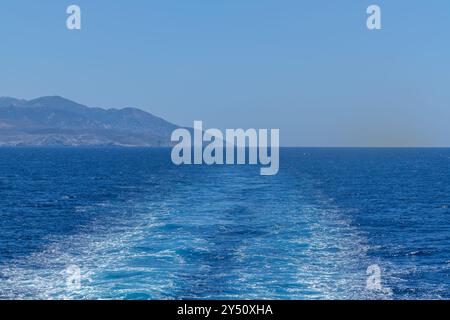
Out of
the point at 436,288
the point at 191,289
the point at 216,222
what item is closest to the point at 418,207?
the point at 216,222

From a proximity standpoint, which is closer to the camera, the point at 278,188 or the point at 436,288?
the point at 436,288

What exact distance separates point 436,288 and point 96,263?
23516 millimetres

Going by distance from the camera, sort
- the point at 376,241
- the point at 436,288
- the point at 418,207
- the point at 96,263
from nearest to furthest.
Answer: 1. the point at 436,288
2. the point at 96,263
3. the point at 376,241
4. the point at 418,207

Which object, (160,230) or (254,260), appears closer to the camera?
(254,260)

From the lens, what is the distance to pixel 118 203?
7131 centimetres

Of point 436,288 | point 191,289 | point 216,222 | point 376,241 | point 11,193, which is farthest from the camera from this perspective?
point 11,193

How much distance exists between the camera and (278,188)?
296 ft
